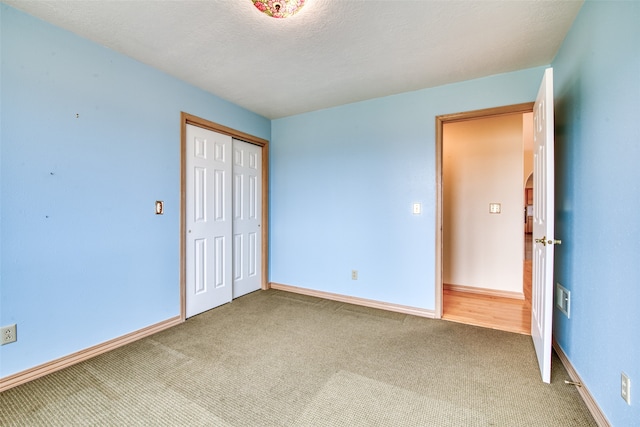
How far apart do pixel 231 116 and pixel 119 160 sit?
1340 millimetres

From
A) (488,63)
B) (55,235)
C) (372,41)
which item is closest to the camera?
(55,235)

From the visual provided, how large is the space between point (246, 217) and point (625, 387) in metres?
3.30

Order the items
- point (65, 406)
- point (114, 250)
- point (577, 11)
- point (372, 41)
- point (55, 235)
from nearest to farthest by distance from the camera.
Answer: point (65, 406)
point (577, 11)
point (55, 235)
point (372, 41)
point (114, 250)

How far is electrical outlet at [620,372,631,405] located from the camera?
1125 millimetres

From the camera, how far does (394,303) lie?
292 cm

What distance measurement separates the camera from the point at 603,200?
1.37 m

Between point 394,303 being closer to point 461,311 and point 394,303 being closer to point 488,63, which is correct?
point 461,311

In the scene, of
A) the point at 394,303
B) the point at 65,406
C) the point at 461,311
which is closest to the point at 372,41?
the point at 394,303

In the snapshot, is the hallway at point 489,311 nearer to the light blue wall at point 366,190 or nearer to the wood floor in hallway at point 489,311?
the wood floor in hallway at point 489,311

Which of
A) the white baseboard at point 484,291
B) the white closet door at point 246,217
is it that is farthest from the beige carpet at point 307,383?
the white baseboard at point 484,291

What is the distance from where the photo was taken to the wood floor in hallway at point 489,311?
8.29 feet

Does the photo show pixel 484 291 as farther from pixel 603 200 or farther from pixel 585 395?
pixel 603 200

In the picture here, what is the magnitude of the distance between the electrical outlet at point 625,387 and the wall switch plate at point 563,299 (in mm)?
695

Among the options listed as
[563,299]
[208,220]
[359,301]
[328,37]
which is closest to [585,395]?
[563,299]
